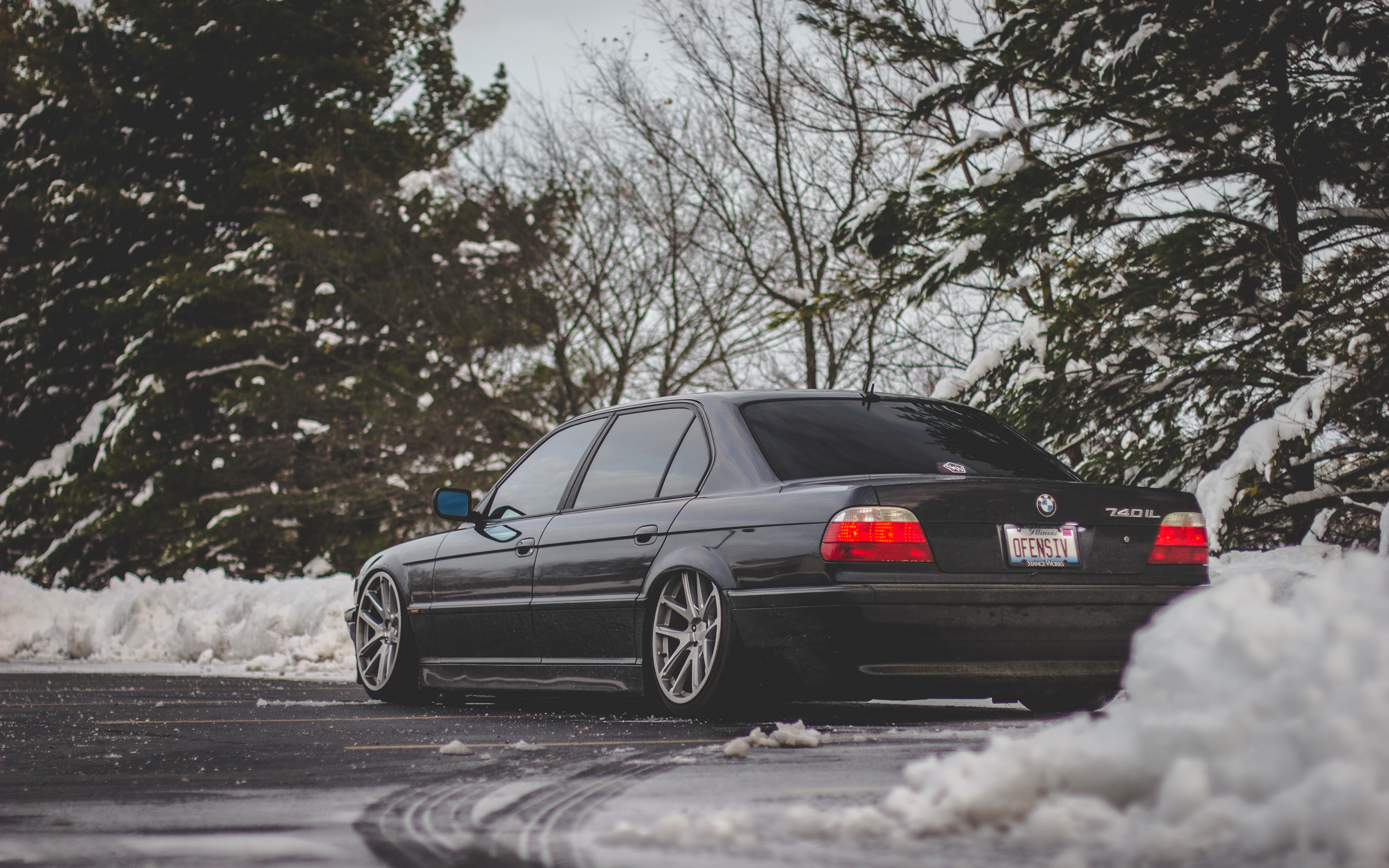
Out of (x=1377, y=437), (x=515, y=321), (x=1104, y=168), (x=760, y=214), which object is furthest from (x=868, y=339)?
(x=1377, y=437)

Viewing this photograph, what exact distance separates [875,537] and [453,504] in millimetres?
2915

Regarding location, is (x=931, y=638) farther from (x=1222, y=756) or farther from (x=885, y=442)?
(x=1222, y=756)

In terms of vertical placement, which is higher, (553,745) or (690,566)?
(690,566)

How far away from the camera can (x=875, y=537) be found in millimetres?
5234

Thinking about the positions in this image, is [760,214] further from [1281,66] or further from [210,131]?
[210,131]

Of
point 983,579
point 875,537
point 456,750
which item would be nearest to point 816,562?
point 875,537

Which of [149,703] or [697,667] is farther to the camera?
[149,703]

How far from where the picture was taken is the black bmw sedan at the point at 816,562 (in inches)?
206

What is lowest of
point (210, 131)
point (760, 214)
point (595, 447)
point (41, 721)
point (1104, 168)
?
point (41, 721)

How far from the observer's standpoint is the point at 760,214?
21.5 meters

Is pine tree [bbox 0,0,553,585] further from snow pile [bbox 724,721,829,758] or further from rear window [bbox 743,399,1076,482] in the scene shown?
snow pile [bbox 724,721,829,758]

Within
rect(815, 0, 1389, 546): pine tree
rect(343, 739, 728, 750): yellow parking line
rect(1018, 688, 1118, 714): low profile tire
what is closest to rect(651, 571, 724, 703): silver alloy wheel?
rect(343, 739, 728, 750): yellow parking line

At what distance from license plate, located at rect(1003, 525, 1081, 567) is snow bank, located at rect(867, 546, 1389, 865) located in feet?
7.44

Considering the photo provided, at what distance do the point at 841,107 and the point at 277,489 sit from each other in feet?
42.4
